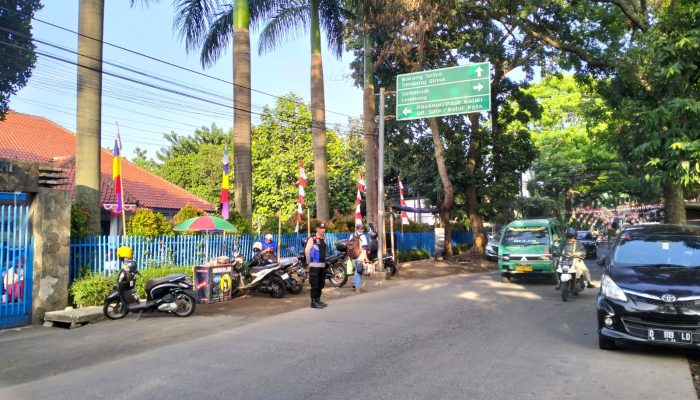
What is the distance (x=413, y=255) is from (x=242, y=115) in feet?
40.0

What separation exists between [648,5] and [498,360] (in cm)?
1968

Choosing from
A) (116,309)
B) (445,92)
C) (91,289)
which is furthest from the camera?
(445,92)

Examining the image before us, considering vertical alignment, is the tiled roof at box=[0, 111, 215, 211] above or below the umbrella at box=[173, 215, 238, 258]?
above

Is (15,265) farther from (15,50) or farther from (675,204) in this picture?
(675,204)

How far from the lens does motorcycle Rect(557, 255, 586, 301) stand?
11398mm

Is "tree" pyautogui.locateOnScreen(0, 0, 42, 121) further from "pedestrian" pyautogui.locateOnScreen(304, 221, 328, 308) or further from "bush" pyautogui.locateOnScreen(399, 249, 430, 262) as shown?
"bush" pyautogui.locateOnScreen(399, 249, 430, 262)

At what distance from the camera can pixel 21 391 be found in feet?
18.1

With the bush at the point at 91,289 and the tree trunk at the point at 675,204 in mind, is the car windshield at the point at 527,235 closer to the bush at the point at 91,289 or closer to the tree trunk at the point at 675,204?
the tree trunk at the point at 675,204

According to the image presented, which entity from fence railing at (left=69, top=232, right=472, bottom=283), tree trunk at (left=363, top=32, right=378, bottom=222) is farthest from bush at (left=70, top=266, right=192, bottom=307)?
tree trunk at (left=363, top=32, right=378, bottom=222)

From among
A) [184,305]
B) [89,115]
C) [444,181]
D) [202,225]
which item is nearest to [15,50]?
[89,115]

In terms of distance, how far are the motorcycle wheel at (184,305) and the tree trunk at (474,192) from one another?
60.6 feet

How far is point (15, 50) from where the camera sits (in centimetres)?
1327

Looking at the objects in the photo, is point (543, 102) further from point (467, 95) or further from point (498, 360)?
point (498, 360)

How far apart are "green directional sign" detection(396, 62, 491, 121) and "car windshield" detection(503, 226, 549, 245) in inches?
160
